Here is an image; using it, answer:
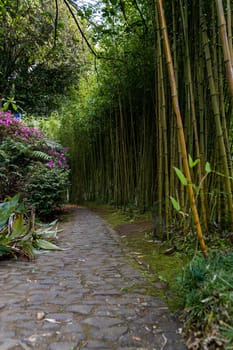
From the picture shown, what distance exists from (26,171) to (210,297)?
459 cm

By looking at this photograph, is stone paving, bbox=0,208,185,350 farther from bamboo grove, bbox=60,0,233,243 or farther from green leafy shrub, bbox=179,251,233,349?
bamboo grove, bbox=60,0,233,243

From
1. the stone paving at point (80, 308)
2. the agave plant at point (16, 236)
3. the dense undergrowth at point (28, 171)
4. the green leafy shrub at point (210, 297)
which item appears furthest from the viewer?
the dense undergrowth at point (28, 171)

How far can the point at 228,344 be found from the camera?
0.94 meters

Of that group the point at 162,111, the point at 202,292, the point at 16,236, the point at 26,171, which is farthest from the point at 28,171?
the point at 202,292

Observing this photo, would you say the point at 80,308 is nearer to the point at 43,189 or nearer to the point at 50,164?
the point at 43,189

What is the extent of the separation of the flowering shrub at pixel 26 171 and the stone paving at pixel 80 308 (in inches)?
102

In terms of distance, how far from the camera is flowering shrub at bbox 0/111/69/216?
4855 millimetres

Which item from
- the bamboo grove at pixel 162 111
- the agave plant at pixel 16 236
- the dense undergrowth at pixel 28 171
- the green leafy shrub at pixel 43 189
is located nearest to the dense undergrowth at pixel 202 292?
the bamboo grove at pixel 162 111

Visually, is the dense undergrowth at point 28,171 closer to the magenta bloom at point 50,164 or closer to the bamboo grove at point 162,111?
the magenta bloom at point 50,164

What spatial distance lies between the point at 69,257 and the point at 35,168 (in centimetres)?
296

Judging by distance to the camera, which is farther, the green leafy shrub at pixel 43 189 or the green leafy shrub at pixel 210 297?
the green leafy shrub at pixel 43 189

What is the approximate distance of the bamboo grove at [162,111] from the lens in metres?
1.87

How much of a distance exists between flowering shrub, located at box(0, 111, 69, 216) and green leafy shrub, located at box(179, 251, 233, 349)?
152 inches

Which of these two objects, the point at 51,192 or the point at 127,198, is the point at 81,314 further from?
the point at 127,198
